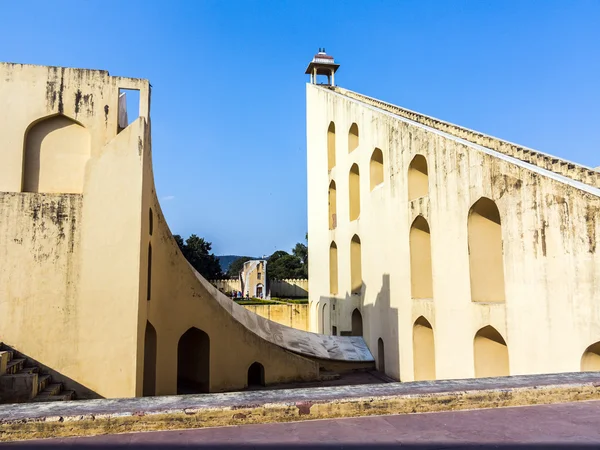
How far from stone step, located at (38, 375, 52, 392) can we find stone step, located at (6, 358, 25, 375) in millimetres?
289

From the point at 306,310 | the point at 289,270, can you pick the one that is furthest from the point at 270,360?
the point at 289,270

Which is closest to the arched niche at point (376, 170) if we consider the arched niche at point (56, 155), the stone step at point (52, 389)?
the arched niche at point (56, 155)

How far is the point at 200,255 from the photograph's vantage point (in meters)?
35.4

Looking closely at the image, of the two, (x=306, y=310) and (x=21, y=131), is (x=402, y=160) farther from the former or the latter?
(x=306, y=310)

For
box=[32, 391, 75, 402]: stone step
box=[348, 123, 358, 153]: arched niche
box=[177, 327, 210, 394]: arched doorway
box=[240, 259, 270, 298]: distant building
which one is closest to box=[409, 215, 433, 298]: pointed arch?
box=[177, 327, 210, 394]: arched doorway

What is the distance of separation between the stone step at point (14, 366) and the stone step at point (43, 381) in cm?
29

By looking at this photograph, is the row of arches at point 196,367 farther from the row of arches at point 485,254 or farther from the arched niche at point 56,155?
the row of arches at point 485,254

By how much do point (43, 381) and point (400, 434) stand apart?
550 centimetres

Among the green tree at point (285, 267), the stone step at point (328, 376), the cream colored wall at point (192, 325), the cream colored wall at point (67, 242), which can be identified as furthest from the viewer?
the green tree at point (285, 267)

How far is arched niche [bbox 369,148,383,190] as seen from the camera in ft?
44.0

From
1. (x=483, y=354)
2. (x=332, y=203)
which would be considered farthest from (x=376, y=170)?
(x=483, y=354)

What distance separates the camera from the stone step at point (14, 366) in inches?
232

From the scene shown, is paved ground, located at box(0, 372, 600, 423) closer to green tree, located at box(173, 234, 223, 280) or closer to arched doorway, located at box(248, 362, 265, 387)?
arched doorway, located at box(248, 362, 265, 387)

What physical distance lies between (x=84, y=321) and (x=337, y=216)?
35.9 feet
